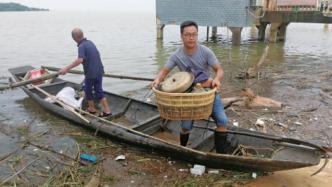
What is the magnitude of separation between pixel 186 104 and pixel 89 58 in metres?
3.27

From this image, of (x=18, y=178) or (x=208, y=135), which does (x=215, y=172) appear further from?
(x=18, y=178)

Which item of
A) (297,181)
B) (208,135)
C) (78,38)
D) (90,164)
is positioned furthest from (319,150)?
(78,38)

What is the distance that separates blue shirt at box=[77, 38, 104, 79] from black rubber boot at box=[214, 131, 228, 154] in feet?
10.1

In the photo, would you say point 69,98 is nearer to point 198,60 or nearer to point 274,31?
point 198,60

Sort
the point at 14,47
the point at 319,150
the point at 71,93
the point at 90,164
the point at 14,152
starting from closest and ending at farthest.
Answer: the point at 319,150 < the point at 90,164 < the point at 14,152 < the point at 71,93 < the point at 14,47

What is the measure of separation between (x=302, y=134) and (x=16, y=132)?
599cm

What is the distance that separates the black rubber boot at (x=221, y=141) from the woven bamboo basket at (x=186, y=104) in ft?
2.20

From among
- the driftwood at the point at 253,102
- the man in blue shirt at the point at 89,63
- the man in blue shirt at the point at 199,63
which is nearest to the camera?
the man in blue shirt at the point at 199,63

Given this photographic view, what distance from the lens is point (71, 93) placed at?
8.04 metres

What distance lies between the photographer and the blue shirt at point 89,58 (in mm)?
6742

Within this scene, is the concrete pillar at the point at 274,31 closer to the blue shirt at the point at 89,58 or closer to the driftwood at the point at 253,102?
the driftwood at the point at 253,102

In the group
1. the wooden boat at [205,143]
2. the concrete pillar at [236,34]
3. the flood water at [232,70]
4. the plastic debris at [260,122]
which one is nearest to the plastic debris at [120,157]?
the wooden boat at [205,143]

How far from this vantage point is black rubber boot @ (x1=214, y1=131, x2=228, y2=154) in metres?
4.97

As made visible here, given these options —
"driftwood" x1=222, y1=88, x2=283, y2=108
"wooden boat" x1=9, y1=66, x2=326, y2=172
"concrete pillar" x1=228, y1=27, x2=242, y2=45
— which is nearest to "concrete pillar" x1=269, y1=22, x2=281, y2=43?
"concrete pillar" x1=228, y1=27, x2=242, y2=45
